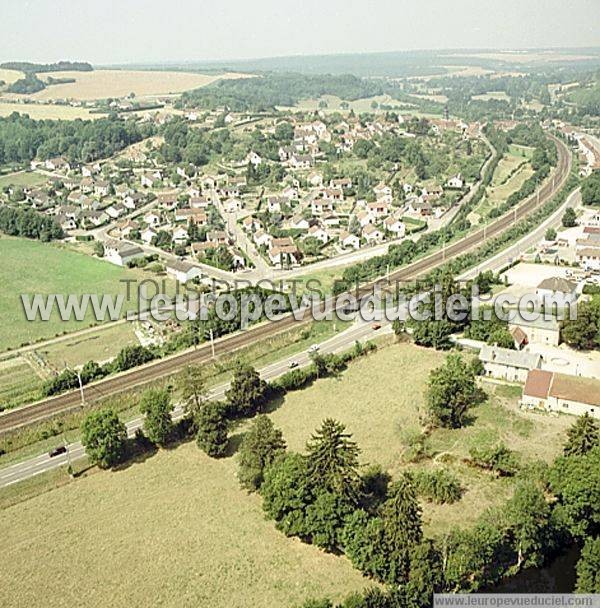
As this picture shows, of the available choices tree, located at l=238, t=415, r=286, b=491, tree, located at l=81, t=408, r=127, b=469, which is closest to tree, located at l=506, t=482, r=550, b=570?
tree, located at l=238, t=415, r=286, b=491

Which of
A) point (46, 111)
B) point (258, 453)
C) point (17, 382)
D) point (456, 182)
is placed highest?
point (46, 111)

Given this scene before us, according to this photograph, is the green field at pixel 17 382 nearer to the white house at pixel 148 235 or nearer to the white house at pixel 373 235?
the white house at pixel 148 235

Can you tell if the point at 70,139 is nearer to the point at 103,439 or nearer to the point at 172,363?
the point at 172,363

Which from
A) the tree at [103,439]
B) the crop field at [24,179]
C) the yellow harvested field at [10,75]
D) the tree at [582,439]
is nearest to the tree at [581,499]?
the tree at [582,439]

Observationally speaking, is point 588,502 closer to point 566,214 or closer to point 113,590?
point 113,590

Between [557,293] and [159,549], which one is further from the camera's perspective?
[557,293]

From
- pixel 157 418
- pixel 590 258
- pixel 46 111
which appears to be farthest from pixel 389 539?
pixel 46 111
